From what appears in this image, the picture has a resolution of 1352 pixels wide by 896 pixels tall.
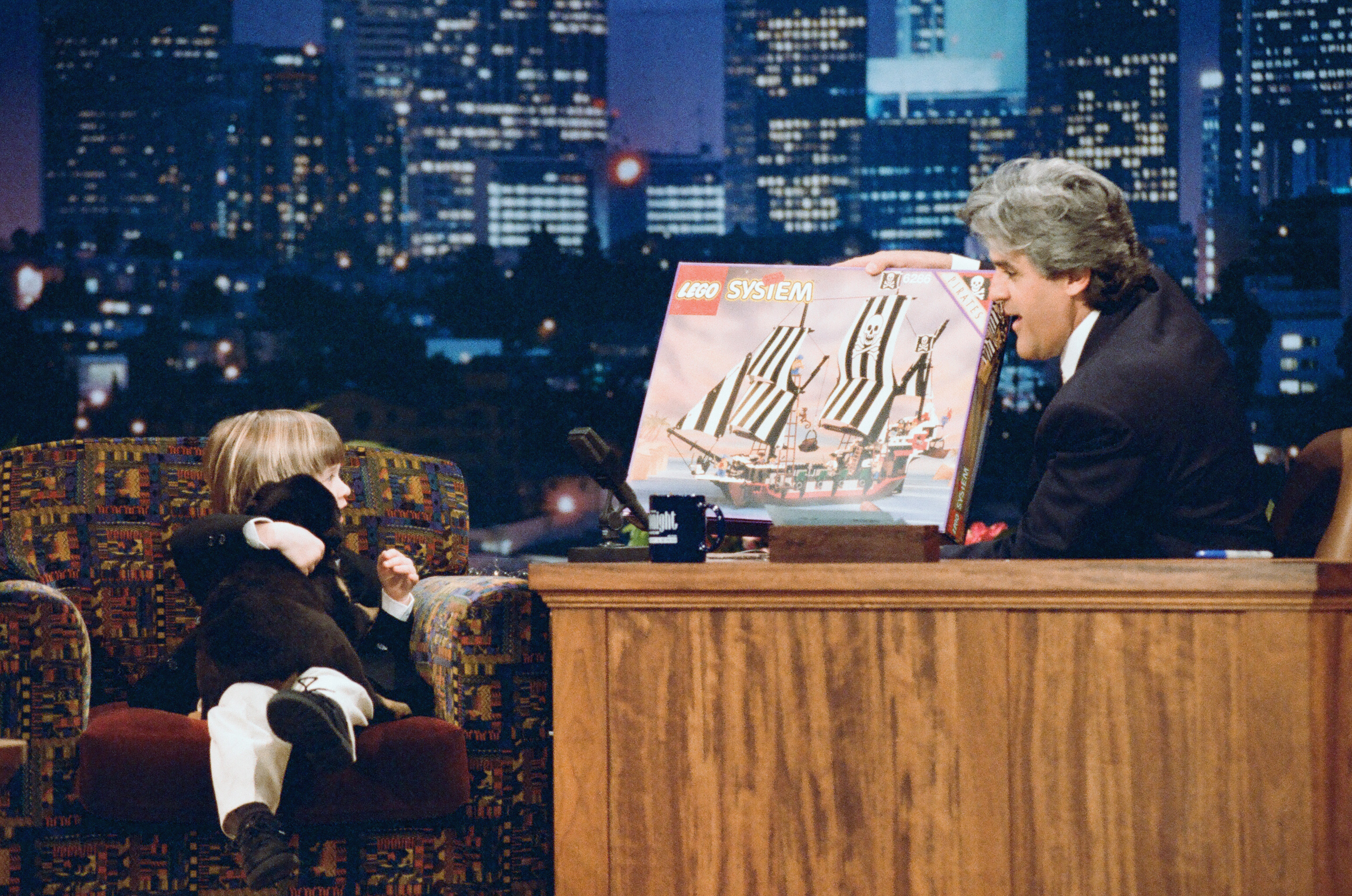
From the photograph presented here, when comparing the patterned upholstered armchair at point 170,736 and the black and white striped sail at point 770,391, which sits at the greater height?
the black and white striped sail at point 770,391

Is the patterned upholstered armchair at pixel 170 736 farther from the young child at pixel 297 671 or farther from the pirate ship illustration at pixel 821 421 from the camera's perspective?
the pirate ship illustration at pixel 821 421

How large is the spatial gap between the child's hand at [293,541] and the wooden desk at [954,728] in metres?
0.64

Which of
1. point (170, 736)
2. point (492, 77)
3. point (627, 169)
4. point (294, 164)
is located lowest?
point (170, 736)

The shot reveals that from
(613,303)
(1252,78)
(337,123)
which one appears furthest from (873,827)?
(337,123)

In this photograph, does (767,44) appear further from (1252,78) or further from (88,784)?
(88,784)

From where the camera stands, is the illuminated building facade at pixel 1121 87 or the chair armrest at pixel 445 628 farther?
the illuminated building facade at pixel 1121 87

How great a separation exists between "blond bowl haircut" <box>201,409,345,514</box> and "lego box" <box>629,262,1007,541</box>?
559mm

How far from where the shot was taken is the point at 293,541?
1.92 metres

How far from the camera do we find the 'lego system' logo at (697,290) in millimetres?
1950

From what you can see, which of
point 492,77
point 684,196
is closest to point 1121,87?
point 684,196

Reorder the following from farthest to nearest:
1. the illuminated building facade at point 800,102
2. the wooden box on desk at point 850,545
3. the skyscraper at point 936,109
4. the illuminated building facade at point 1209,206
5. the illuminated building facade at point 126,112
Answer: the illuminated building facade at point 126,112, the illuminated building facade at point 800,102, the skyscraper at point 936,109, the illuminated building facade at point 1209,206, the wooden box on desk at point 850,545

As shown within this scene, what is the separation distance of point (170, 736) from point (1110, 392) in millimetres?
1394

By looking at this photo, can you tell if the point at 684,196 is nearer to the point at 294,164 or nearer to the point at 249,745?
the point at 294,164

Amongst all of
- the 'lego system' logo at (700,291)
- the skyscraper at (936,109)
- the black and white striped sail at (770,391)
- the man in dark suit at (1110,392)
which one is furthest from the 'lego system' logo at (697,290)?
the skyscraper at (936,109)
